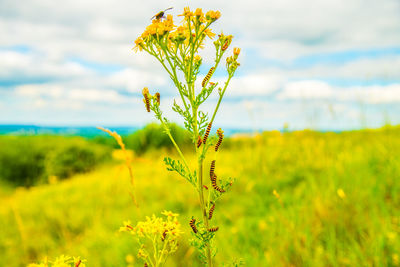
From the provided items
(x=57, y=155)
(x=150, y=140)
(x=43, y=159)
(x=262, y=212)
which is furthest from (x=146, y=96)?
(x=43, y=159)

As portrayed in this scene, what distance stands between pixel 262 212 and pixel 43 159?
42.1ft

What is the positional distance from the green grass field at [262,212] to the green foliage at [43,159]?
4.58m

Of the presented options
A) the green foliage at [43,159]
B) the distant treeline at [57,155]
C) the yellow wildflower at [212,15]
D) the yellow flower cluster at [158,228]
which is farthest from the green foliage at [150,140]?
the yellow wildflower at [212,15]

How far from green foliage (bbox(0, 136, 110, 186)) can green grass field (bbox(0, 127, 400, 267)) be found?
4583 millimetres

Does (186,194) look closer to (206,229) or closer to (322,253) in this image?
(322,253)

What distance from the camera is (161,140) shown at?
13.8 meters

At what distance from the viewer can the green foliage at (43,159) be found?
13688 millimetres

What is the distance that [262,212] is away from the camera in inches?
195

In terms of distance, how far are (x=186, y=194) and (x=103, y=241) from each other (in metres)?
2.09

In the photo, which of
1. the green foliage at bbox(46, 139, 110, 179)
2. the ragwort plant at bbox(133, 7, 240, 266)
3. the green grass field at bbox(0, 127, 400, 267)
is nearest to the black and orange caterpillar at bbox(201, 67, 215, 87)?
the ragwort plant at bbox(133, 7, 240, 266)

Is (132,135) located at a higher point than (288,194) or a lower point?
higher

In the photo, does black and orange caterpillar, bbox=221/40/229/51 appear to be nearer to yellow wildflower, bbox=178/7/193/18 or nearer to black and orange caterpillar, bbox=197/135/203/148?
yellow wildflower, bbox=178/7/193/18

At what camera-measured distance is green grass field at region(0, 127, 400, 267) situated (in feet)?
10.7

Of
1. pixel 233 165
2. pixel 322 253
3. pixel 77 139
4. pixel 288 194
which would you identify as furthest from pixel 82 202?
pixel 77 139
